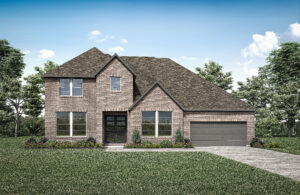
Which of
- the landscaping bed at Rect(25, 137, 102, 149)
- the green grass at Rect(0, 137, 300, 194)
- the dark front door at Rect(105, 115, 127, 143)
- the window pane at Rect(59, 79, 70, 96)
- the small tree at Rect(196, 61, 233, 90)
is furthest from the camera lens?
the small tree at Rect(196, 61, 233, 90)

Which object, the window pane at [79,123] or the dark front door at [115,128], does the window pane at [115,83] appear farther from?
the window pane at [79,123]

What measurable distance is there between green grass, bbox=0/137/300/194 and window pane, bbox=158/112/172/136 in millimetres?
7706

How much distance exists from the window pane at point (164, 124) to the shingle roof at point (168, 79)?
2084mm

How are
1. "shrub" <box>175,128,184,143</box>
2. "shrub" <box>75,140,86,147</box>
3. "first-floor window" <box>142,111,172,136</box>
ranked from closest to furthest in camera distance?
1. "shrub" <box>75,140,86,147</box>
2. "shrub" <box>175,128,184,143</box>
3. "first-floor window" <box>142,111,172,136</box>

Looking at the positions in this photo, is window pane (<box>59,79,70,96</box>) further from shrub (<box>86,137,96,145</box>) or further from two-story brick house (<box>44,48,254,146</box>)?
shrub (<box>86,137,96,145</box>)

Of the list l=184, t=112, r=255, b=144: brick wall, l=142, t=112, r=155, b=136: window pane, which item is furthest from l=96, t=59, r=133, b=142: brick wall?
l=184, t=112, r=255, b=144: brick wall

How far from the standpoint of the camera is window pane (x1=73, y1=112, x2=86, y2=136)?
70.7ft

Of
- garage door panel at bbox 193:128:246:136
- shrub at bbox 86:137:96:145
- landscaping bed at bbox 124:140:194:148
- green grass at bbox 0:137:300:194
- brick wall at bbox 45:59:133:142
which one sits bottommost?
landscaping bed at bbox 124:140:194:148

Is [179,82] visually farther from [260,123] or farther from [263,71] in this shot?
[263,71]

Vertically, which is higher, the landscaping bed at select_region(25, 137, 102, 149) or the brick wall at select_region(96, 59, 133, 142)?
the brick wall at select_region(96, 59, 133, 142)

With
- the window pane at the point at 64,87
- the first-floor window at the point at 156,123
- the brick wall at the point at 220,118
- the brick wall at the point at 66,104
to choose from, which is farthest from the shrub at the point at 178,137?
the window pane at the point at 64,87

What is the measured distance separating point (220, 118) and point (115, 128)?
10.5 m

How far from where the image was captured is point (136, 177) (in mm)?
9867

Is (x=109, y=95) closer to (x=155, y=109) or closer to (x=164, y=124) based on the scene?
(x=155, y=109)
